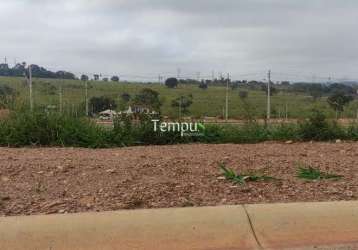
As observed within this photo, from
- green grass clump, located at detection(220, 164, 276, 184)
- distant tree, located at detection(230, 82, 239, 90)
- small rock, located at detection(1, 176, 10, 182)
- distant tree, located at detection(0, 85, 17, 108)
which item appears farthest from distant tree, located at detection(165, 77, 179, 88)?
small rock, located at detection(1, 176, 10, 182)

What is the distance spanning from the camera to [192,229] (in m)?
4.56

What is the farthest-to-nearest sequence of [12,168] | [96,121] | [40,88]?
[40,88], [96,121], [12,168]

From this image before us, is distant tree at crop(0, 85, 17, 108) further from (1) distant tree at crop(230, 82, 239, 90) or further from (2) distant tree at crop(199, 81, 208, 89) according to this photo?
(2) distant tree at crop(199, 81, 208, 89)

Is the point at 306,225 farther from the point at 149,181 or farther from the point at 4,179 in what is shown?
the point at 4,179

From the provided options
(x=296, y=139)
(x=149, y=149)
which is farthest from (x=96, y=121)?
(x=296, y=139)

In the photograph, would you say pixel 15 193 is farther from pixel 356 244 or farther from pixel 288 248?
pixel 356 244

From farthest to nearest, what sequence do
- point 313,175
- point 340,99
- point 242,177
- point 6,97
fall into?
point 340,99, point 6,97, point 313,175, point 242,177

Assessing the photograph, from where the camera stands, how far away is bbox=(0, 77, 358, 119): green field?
12.9 m

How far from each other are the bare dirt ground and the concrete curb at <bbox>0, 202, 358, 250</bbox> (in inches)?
11.2

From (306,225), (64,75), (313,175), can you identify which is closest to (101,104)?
(64,75)

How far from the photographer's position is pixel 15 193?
5.29 metres

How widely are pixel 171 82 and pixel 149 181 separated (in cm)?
1312

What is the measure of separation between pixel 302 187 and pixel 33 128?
16.2 ft

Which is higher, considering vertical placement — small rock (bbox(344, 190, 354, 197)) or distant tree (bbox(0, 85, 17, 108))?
distant tree (bbox(0, 85, 17, 108))
